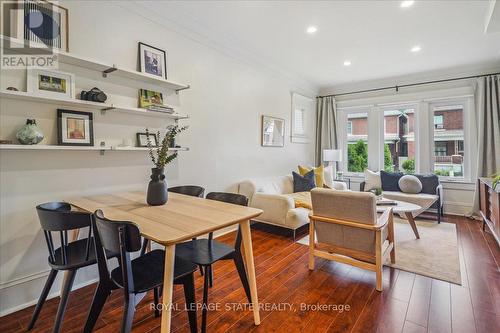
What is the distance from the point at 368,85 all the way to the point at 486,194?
3041 millimetres

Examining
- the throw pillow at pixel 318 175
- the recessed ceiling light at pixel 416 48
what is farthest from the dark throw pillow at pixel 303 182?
the recessed ceiling light at pixel 416 48

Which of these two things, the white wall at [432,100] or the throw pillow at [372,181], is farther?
the throw pillow at [372,181]

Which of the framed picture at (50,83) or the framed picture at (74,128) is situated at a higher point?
the framed picture at (50,83)

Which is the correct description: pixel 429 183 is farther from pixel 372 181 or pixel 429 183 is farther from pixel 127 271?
pixel 127 271

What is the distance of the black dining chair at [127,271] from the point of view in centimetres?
120

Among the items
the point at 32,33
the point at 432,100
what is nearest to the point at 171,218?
the point at 32,33

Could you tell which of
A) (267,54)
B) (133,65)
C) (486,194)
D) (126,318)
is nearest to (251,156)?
(267,54)

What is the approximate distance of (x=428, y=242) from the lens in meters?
3.29

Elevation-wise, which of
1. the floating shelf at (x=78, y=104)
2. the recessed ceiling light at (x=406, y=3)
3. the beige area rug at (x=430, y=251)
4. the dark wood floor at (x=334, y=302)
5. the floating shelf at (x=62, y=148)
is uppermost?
the recessed ceiling light at (x=406, y=3)

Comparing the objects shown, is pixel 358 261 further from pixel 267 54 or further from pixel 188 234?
pixel 267 54

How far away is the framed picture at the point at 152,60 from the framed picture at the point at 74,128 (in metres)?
0.77

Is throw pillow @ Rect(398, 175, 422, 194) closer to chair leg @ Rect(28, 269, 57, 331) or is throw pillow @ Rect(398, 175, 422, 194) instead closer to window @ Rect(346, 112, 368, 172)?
window @ Rect(346, 112, 368, 172)

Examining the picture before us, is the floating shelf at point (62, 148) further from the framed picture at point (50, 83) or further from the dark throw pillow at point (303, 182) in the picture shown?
the dark throw pillow at point (303, 182)

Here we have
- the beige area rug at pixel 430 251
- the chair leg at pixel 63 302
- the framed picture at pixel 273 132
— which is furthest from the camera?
the framed picture at pixel 273 132
